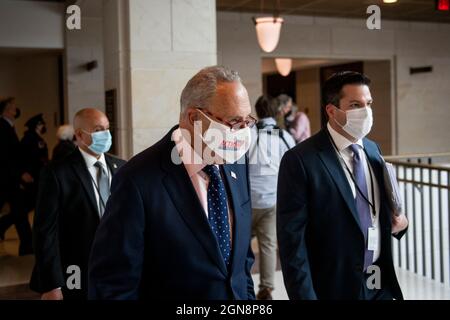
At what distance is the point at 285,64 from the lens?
30.9ft

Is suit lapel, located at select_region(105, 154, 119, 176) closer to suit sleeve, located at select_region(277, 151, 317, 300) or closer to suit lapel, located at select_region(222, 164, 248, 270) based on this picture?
suit sleeve, located at select_region(277, 151, 317, 300)

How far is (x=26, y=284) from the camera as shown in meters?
5.12

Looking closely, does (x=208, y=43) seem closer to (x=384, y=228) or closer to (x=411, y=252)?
(x=384, y=228)

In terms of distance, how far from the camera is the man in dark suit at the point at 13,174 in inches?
231

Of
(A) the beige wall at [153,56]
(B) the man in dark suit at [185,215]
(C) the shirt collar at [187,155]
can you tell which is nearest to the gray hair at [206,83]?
(B) the man in dark suit at [185,215]

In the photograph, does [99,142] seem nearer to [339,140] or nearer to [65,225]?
[65,225]

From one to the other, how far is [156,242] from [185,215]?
0.38ft

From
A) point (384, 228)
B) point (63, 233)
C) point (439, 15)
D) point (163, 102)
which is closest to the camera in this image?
point (384, 228)

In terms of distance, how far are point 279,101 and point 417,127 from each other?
5.88 m

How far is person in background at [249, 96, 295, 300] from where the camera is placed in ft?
14.1

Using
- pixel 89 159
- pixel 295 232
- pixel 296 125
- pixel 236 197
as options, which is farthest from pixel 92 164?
pixel 296 125

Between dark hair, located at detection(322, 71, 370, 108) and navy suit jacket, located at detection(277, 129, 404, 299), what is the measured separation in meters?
0.24

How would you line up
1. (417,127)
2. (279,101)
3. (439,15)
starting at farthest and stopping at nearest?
(417,127), (439,15), (279,101)
